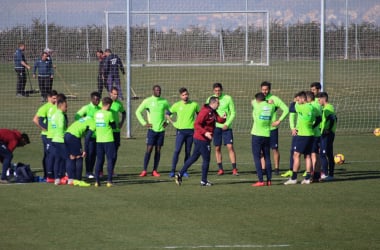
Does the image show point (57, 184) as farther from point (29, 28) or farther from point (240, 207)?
point (29, 28)

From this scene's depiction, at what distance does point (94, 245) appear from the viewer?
39.9 feet

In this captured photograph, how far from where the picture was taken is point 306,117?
17875 mm

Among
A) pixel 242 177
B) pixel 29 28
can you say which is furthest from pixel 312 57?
pixel 242 177

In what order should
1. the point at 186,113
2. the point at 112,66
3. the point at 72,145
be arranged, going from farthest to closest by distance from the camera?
the point at 112,66 → the point at 186,113 → the point at 72,145

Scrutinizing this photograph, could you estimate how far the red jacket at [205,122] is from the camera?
17578mm

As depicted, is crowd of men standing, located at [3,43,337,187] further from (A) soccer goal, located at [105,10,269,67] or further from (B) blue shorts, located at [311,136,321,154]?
(A) soccer goal, located at [105,10,269,67]

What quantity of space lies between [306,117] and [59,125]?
5.18m

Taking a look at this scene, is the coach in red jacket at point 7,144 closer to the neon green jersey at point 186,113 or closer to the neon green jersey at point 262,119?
the neon green jersey at point 186,113

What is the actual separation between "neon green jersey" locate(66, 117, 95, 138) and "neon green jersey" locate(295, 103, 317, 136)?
14.3 ft

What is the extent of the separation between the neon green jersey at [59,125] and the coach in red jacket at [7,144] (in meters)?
0.88

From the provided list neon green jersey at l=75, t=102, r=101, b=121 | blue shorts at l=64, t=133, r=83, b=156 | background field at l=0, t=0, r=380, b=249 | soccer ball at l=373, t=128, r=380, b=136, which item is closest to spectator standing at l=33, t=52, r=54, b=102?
background field at l=0, t=0, r=380, b=249

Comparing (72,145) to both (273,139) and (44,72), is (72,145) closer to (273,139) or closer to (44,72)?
(273,139)

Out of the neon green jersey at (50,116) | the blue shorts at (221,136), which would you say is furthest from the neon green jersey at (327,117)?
the neon green jersey at (50,116)

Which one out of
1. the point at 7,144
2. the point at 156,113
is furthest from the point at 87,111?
the point at 7,144
